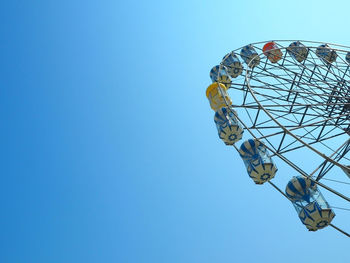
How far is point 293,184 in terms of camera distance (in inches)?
464

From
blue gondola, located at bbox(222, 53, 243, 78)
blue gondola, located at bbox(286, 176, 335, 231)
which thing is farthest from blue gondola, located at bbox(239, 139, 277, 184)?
blue gondola, located at bbox(222, 53, 243, 78)

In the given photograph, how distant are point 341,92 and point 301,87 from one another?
2.50 meters

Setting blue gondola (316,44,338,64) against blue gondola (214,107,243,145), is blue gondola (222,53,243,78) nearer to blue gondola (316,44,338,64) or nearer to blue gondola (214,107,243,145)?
blue gondola (316,44,338,64)

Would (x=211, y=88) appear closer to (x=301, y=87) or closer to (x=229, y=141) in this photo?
(x=229, y=141)

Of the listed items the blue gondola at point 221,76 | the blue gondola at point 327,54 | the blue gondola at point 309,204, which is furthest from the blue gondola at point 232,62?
the blue gondola at point 309,204

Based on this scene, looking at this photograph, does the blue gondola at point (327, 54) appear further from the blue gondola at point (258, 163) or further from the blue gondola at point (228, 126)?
the blue gondola at point (258, 163)

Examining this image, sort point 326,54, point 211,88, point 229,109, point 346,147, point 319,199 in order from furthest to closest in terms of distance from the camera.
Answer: point 326,54 < point 211,88 < point 229,109 < point 346,147 < point 319,199

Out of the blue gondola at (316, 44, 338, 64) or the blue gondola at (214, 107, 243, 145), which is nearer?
the blue gondola at (214, 107, 243, 145)

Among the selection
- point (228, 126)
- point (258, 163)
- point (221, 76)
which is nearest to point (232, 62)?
point (221, 76)

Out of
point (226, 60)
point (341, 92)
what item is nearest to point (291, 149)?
point (341, 92)

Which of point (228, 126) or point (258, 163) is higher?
point (228, 126)

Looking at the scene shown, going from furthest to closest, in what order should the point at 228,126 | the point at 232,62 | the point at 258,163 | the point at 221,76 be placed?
the point at 232,62, the point at 221,76, the point at 228,126, the point at 258,163

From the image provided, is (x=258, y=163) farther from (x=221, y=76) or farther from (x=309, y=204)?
(x=221, y=76)

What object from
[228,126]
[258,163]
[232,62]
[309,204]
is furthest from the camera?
[232,62]
